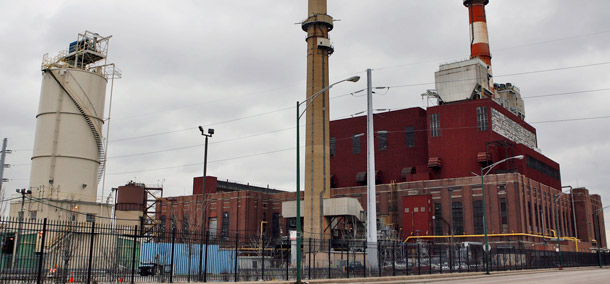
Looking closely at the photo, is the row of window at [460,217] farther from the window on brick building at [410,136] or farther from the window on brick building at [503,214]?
the window on brick building at [410,136]

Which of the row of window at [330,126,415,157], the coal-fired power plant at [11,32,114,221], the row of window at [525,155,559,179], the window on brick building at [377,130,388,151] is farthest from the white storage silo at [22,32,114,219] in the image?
the row of window at [525,155,559,179]

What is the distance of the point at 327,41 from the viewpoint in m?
77.4

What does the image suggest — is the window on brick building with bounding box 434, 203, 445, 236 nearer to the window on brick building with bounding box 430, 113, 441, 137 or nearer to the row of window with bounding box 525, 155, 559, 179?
the window on brick building with bounding box 430, 113, 441, 137

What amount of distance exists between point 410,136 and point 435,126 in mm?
7794

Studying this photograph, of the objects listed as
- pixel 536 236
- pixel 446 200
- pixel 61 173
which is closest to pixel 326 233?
pixel 446 200

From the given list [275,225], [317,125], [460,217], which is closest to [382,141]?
[460,217]

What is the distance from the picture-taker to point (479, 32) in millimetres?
101062

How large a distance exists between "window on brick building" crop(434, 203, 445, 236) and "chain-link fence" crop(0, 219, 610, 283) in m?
8.11

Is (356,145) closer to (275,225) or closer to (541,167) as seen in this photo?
(275,225)

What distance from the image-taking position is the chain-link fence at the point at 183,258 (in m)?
25.6

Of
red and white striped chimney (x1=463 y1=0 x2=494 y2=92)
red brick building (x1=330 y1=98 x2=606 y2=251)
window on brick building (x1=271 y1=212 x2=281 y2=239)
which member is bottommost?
window on brick building (x1=271 y1=212 x2=281 y2=239)

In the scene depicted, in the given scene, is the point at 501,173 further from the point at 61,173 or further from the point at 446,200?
the point at 61,173

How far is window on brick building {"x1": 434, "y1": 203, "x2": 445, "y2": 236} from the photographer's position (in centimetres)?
8881

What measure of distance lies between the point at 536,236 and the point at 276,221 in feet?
162
